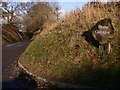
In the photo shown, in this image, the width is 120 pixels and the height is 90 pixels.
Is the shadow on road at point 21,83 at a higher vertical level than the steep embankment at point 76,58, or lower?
lower

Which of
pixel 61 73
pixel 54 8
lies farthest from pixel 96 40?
pixel 54 8

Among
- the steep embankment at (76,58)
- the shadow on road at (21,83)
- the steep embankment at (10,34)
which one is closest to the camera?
the steep embankment at (76,58)

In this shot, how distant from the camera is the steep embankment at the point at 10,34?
39.5 metres

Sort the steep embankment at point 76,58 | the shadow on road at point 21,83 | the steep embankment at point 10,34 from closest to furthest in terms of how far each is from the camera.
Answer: the steep embankment at point 76,58
the shadow on road at point 21,83
the steep embankment at point 10,34

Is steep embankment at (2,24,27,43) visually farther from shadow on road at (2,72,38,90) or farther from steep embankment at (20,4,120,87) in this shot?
shadow on road at (2,72,38,90)

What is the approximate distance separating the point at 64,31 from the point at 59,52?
8.51 ft

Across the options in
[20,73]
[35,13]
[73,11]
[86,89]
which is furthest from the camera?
[35,13]

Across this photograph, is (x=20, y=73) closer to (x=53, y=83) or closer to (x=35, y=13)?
(x=53, y=83)

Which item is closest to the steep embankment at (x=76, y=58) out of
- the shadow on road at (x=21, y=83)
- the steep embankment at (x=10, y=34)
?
the shadow on road at (x=21, y=83)

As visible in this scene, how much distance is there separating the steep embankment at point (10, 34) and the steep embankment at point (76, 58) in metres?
22.3

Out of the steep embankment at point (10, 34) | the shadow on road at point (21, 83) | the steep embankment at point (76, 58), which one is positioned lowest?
the steep embankment at point (10, 34)

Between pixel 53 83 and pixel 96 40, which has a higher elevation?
pixel 96 40

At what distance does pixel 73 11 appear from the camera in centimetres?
1833

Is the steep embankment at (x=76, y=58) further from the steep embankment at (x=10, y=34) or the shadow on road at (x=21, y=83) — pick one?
the steep embankment at (x=10, y=34)
